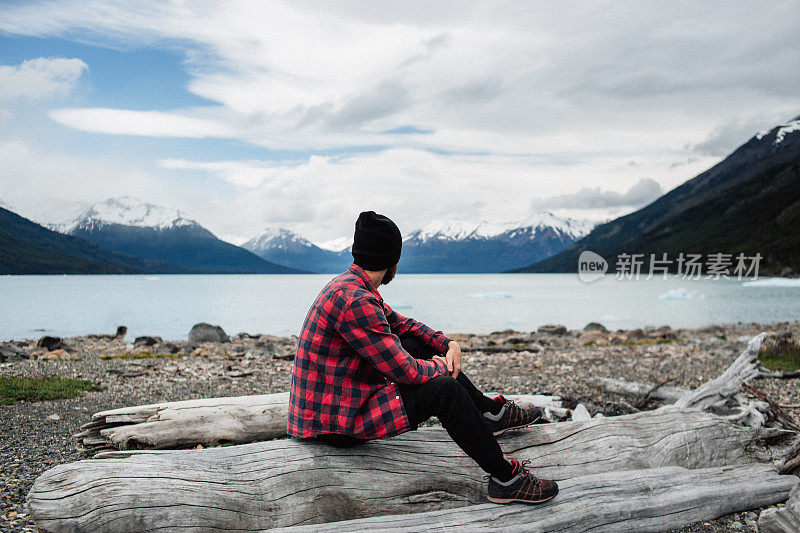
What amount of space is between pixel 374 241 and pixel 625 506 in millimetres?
3434

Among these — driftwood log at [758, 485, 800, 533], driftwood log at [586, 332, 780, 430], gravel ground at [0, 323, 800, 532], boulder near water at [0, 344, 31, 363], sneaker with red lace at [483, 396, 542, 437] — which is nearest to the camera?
driftwood log at [758, 485, 800, 533]

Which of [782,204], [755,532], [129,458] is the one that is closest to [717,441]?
[755,532]

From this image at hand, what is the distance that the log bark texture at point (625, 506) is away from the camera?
4.29 meters

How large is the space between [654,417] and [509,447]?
237 cm

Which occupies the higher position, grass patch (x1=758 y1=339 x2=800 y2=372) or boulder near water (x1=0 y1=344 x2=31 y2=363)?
grass patch (x1=758 y1=339 x2=800 y2=372)

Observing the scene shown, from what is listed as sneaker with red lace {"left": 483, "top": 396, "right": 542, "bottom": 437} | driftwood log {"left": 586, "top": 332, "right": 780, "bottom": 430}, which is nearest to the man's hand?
sneaker with red lace {"left": 483, "top": 396, "right": 542, "bottom": 437}

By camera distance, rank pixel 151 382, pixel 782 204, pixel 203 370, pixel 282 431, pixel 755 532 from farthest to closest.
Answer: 1. pixel 782 204
2. pixel 203 370
3. pixel 151 382
4. pixel 282 431
5. pixel 755 532

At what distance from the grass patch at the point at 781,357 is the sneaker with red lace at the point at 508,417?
11.4 metres

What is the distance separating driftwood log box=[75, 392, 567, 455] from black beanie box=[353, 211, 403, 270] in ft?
8.68

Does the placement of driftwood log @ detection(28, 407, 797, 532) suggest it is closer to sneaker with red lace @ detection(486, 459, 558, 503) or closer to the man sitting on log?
sneaker with red lace @ detection(486, 459, 558, 503)

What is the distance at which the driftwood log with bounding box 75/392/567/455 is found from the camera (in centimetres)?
622

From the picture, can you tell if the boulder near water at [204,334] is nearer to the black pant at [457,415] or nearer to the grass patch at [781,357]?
the grass patch at [781,357]

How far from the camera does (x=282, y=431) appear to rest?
7.10 metres

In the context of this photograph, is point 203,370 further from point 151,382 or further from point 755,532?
point 755,532
